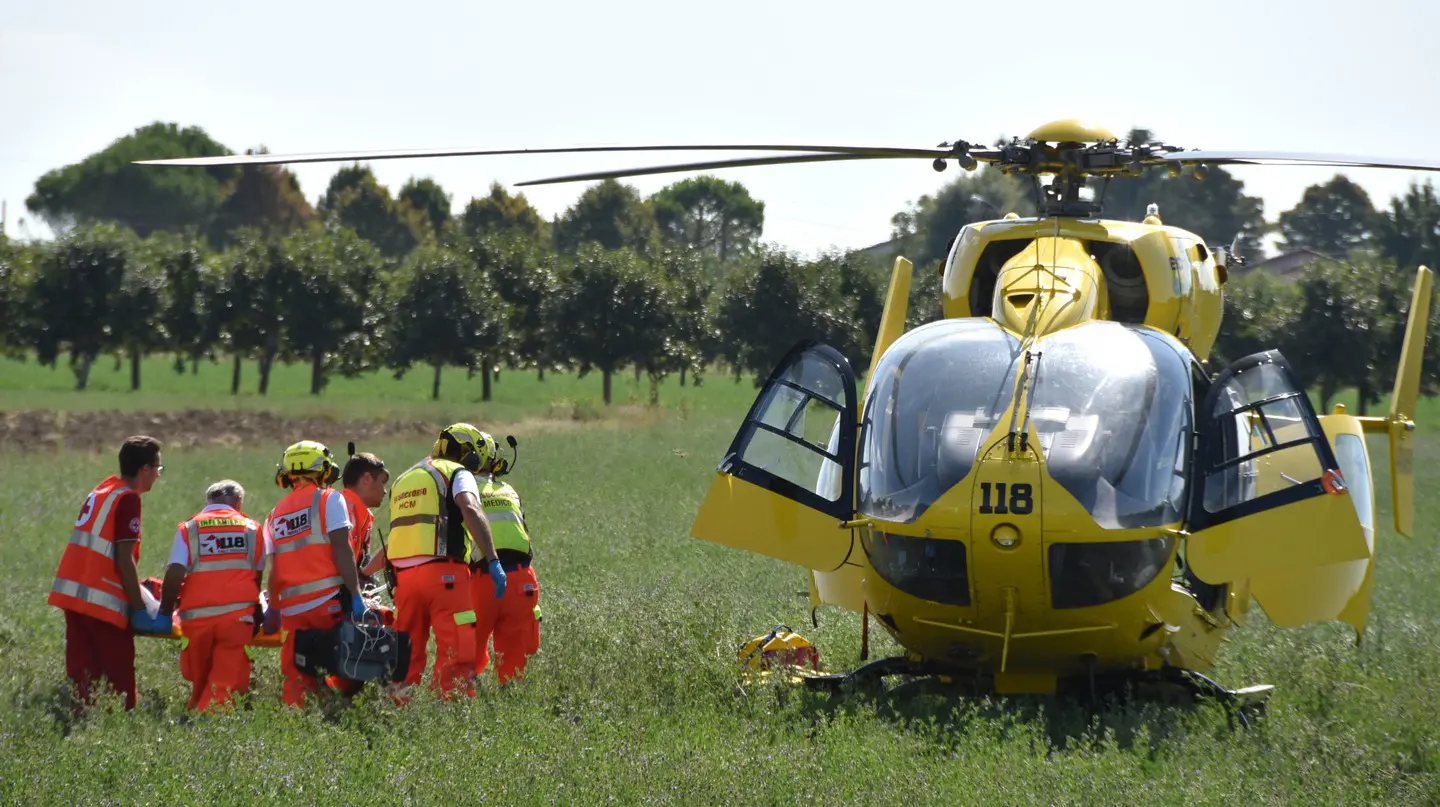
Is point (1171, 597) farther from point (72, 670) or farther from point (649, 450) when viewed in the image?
point (649, 450)

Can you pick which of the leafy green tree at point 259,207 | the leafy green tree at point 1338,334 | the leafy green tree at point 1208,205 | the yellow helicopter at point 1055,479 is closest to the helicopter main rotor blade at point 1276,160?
the yellow helicopter at point 1055,479

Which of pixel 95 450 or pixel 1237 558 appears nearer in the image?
pixel 1237 558

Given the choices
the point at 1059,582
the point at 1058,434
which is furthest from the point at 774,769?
the point at 1058,434

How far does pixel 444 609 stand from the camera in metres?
9.02

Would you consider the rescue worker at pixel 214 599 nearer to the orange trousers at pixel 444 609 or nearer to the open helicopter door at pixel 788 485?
the orange trousers at pixel 444 609

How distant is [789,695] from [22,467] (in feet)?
59.6

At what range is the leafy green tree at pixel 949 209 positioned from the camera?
8281 cm

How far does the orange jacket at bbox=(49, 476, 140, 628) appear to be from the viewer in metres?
8.66

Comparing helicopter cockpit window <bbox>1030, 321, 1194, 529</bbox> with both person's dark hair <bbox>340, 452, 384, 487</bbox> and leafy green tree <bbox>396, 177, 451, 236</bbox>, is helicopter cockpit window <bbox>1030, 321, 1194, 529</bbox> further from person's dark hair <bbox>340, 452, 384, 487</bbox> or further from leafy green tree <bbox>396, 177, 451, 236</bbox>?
leafy green tree <bbox>396, 177, 451, 236</bbox>

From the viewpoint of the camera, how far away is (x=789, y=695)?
29.6 feet

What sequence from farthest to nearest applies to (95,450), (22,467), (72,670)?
(95,450) < (22,467) < (72,670)

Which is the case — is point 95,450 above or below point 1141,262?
below

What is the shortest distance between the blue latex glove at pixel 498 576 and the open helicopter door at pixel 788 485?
1.20 metres

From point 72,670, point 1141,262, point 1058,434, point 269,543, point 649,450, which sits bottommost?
point 649,450
